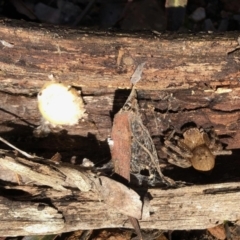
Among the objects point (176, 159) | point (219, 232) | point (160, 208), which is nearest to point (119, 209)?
point (160, 208)

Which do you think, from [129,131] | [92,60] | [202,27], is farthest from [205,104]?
[202,27]

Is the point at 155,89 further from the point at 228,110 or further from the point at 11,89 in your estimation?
the point at 11,89

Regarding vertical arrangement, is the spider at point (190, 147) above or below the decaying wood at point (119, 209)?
above

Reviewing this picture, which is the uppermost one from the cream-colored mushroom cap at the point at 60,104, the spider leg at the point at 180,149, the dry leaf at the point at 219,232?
the cream-colored mushroom cap at the point at 60,104

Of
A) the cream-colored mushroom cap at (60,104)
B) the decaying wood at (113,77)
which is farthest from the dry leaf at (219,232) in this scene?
the cream-colored mushroom cap at (60,104)

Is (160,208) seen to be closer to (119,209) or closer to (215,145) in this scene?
(119,209)

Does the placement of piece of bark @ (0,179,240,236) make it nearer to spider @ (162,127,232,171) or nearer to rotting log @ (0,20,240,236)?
rotting log @ (0,20,240,236)

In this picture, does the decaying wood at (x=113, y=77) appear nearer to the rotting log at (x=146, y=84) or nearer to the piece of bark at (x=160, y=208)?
the rotting log at (x=146, y=84)
